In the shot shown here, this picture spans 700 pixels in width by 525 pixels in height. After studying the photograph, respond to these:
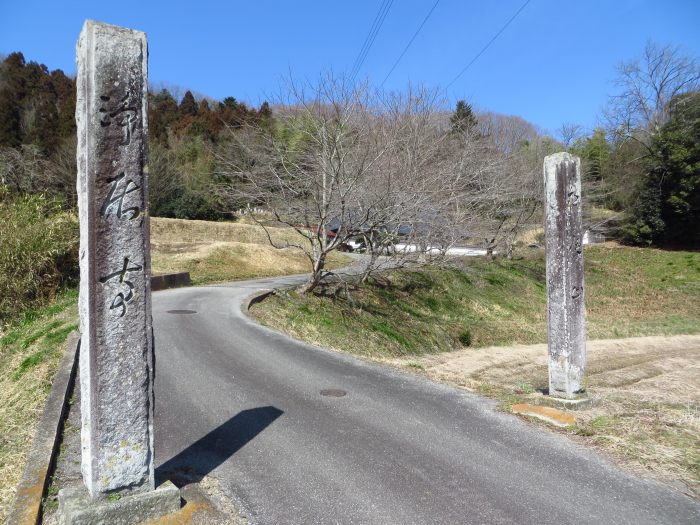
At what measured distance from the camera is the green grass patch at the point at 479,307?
13.9m

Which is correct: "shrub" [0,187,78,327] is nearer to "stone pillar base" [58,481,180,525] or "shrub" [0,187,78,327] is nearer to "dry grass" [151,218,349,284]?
"dry grass" [151,218,349,284]

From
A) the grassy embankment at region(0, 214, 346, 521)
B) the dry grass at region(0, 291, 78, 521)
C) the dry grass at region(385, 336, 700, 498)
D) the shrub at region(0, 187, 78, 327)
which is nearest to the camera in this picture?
the dry grass at region(0, 291, 78, 521)

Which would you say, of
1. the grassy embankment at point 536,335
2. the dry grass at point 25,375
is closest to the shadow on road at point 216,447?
the dry grass at point 25,375

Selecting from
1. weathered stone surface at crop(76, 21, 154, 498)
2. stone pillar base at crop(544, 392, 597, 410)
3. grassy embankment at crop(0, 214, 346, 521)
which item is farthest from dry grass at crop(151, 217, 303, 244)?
weathered stone surface at crop(76, 21, 154, 498)

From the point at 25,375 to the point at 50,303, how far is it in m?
6.66

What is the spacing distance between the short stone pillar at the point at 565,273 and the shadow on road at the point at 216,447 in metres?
3.41

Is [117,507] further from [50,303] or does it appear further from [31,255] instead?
[31,255]

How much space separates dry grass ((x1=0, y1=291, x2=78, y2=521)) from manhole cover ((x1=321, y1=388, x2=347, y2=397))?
321 cm

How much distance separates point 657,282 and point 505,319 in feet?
40.2

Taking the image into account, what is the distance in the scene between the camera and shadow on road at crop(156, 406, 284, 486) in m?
4.31

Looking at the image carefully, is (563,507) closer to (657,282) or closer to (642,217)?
(657,282)

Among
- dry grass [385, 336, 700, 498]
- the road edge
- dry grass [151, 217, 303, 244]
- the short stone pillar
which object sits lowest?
dry grass [385, 336, 700, 498]

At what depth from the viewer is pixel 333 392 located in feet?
22.8

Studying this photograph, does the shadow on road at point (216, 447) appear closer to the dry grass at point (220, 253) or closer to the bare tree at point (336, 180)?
the bare tree at point (336, 180)
